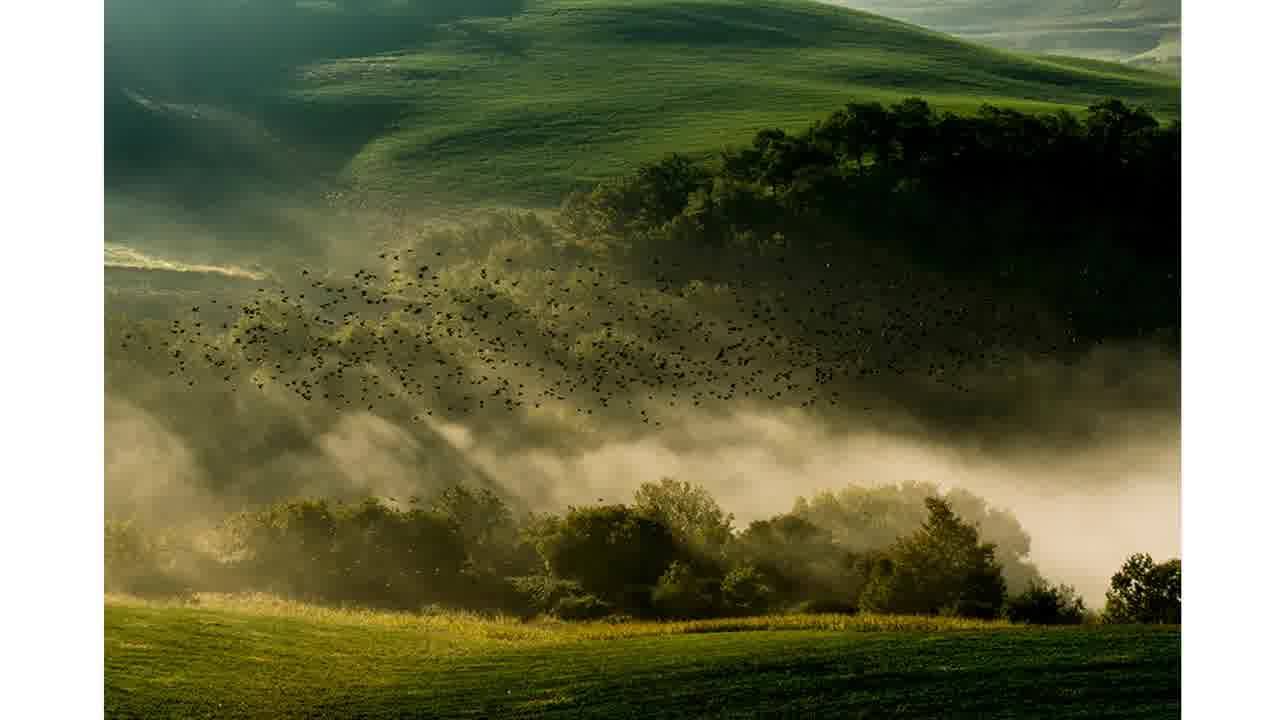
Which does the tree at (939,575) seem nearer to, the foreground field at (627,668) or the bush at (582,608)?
the foreground field at (627,668)

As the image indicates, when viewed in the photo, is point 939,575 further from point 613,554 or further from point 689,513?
point 613,554

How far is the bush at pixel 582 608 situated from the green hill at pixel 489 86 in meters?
2.61

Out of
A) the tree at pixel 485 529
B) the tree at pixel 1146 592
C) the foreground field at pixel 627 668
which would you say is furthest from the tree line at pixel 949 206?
the foreground field at pixel 627 668

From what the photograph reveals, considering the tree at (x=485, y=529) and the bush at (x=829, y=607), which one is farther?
the tree at (x=485, y=529)

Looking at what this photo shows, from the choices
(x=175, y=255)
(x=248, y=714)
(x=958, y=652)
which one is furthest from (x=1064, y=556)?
(x=175, y=255)

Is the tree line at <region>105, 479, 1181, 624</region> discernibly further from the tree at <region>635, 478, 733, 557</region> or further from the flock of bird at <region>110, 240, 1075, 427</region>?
the flock of bird at <region>110, 240, 1075, 427</region>

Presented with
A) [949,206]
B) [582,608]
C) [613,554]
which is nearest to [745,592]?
[613,554]

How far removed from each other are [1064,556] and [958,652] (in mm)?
855

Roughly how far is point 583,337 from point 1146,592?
3.61 meters

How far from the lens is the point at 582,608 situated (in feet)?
29.6

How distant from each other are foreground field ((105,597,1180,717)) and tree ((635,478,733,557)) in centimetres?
48

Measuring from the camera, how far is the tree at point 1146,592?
29.5 ft

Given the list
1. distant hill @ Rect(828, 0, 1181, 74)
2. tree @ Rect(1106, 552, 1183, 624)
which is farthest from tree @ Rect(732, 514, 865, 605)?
distant hill @ Rect(828, 0, 1181, 74)
